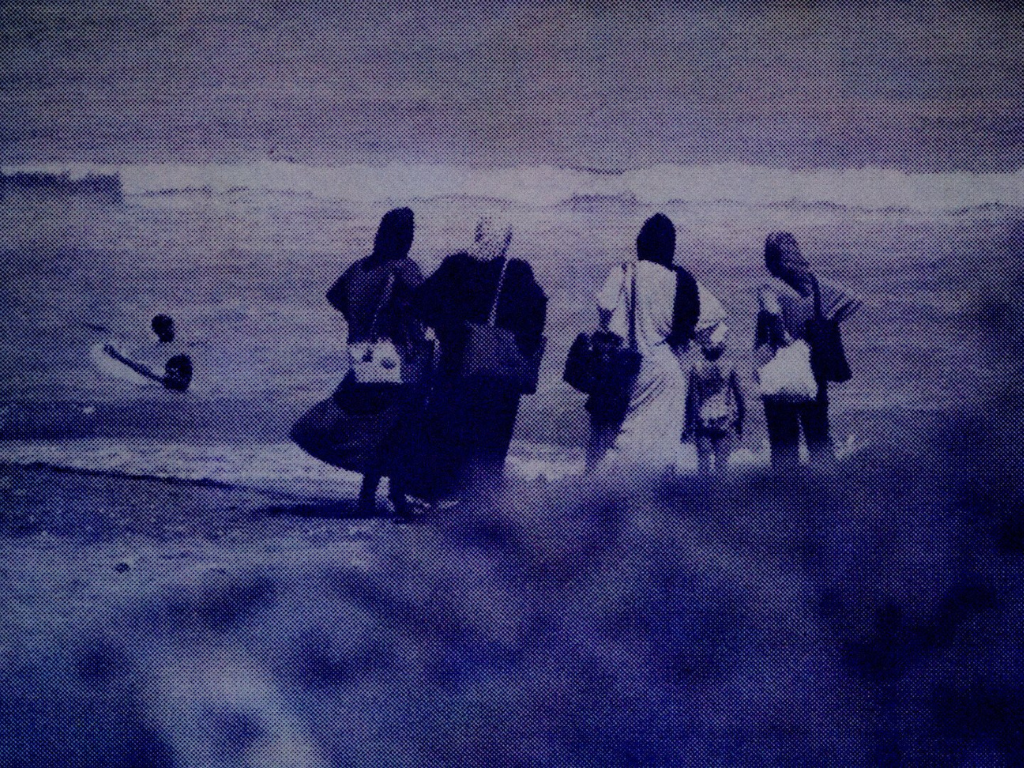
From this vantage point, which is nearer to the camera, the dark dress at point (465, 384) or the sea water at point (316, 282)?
the dark dress at point (465, 384)

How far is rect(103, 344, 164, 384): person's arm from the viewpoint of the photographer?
709 centimetres

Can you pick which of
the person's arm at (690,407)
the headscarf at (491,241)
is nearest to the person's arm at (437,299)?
the headscarf at (491,241)

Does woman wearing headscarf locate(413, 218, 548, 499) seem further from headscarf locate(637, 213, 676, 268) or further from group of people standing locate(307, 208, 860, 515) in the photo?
headscarf locate(637, 213, 676, 268)

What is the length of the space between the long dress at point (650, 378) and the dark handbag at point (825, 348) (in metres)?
0.80

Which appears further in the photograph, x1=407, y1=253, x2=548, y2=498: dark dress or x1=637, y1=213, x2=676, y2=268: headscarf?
x1=637, y1=213, x2=676, y2=268: headscarf

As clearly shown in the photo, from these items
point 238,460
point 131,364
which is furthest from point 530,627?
point 131,364

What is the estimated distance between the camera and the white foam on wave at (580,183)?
707cm

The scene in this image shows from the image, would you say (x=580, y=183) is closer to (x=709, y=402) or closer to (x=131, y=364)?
(x=709, y=402)

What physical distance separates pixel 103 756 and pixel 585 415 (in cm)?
330

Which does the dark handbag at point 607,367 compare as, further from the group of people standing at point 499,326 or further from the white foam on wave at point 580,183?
the white foam on wave at point 580,183

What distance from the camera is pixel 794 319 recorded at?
6680 mm

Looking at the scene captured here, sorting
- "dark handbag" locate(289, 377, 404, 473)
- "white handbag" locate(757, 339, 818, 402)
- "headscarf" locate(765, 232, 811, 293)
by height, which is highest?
"headscarf" locate(765, 232, 811, 293)

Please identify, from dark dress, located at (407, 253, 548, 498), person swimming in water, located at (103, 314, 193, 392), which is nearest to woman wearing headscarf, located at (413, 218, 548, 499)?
dark dress, located at (407, 253, 548, 498)

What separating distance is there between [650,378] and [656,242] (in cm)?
65
